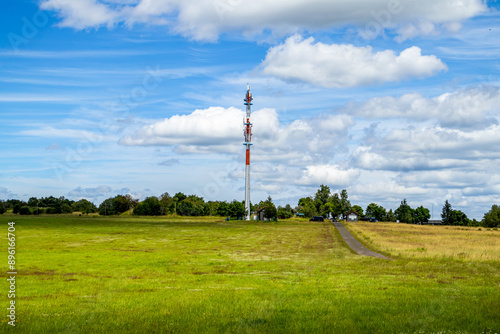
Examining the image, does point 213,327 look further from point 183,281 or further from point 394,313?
point 183,281

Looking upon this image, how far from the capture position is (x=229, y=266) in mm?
36188

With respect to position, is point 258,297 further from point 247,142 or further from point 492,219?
point 492,219

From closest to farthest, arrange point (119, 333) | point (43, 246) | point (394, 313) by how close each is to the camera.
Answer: point (119, 333)
point (394, 313)
point (43, 246)

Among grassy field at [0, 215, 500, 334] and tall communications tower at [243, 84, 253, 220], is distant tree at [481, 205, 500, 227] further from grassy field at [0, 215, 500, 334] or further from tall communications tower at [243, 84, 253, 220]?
grassy field at [0, 215, 500, 334]

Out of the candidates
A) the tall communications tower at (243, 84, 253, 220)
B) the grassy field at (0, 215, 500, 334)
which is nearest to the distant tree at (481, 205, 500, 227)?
the tall communications tower at (243, 84, 253, 220)

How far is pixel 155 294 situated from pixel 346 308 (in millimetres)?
10278

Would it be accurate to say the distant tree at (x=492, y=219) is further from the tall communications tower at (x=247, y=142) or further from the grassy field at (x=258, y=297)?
the grassy field at (x=258, y=297)

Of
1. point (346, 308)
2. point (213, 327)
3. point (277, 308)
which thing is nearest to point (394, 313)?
point (346, 308)

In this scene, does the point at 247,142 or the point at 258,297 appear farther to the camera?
the point at 247,142

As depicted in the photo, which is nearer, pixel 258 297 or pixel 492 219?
pixel 258 297

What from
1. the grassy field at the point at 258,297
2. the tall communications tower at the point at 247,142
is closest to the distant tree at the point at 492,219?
the tall communications tower at the point at 247,142

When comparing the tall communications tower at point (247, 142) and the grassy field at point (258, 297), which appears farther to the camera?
the tall communications tower at point (247, 142)

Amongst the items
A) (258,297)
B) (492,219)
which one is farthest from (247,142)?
(258,297)

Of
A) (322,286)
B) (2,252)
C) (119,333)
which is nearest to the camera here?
(119,333)
